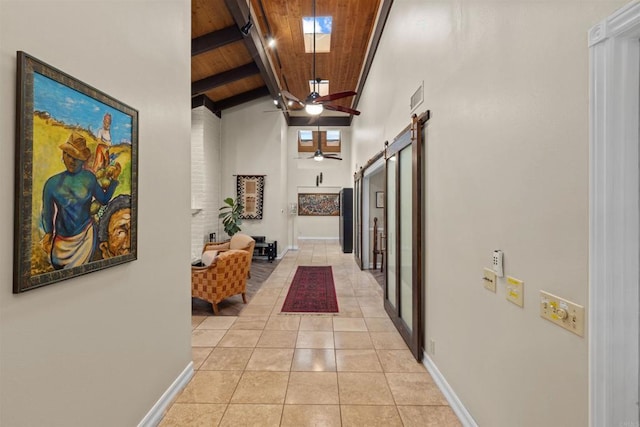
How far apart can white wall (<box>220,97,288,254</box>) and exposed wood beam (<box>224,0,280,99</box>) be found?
115cm

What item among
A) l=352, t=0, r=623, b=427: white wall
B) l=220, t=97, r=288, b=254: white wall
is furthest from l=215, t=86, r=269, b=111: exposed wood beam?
l=352, t=0, r=623, b=427: white wall

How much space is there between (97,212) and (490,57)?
88.1 inches

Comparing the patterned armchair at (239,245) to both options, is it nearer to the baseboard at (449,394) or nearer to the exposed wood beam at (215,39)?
the exposed wood beam at (215,39)

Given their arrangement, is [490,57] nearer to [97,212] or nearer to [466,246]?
[466,246]

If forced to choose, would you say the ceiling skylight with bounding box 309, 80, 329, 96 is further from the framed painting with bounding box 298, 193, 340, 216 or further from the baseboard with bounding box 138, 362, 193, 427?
the baseboard with bounding box 138, 362, 193, 427

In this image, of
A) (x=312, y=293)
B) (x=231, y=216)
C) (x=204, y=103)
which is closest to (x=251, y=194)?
(x=231, y=216)

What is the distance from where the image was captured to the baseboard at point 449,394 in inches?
78.2

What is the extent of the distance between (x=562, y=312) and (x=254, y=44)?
5.90m

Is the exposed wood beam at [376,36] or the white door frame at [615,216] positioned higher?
the exposed wood beam at [376,36]

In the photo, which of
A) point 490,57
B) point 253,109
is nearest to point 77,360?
point 490,57

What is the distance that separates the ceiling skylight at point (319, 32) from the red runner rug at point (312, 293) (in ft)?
15.2

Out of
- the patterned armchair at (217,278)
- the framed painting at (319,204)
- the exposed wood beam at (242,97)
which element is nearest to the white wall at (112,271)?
the patterned armchair at (217,278)

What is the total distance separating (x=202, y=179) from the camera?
24.3 feet

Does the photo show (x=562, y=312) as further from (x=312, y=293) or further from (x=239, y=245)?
(x=239, y=245)
